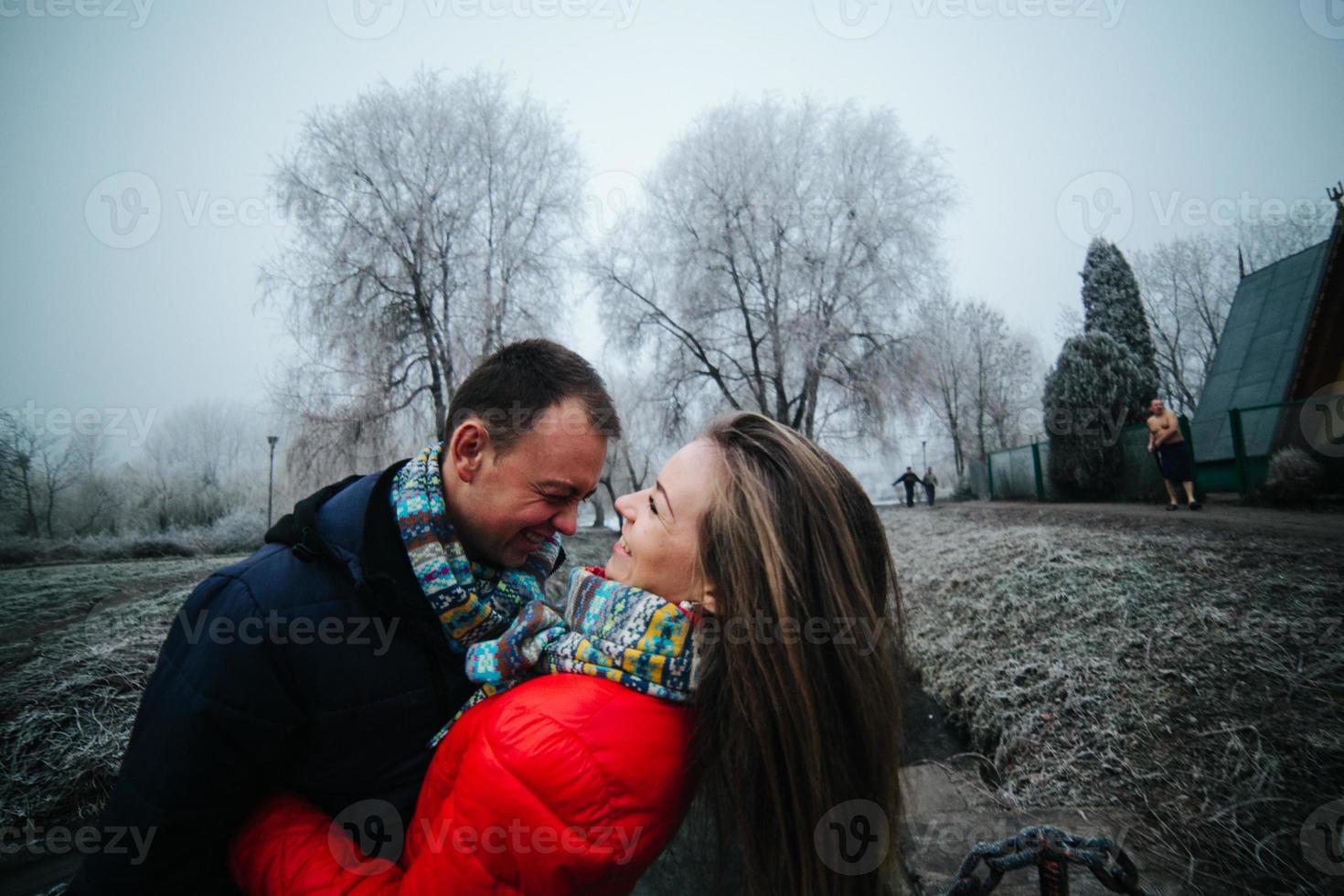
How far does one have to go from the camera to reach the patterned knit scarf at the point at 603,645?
1.12 meters

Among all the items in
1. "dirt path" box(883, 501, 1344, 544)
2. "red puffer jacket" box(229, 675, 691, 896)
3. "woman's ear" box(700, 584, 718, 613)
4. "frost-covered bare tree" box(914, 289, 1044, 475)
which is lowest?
"dirt path" box(883, 501, 1344, 544)

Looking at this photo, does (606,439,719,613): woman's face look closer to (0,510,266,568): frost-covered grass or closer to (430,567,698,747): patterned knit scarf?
(430,567,698,747): patterned knit scarf

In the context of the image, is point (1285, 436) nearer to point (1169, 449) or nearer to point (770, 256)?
point (1169, 449)

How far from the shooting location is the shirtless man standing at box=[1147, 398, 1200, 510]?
26.1 ft

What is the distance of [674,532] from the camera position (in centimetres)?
130

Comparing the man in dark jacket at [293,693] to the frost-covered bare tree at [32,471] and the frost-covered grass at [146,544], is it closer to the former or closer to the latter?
the frost-covered bare tree at [32,471]

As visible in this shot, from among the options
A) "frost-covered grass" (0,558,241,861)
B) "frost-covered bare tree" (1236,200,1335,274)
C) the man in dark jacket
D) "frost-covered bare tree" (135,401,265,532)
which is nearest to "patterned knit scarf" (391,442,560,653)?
the man in dark jacket

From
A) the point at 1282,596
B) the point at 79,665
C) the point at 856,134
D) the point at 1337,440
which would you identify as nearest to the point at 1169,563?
the point at 1282,596

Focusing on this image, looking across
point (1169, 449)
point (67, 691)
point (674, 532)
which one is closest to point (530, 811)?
point (674, 532)

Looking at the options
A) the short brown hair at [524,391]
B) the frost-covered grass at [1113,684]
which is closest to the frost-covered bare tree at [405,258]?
the frost-covered grass at [1113,684]

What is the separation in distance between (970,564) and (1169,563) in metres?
1.64

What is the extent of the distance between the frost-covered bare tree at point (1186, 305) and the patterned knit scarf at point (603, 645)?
1551 inches

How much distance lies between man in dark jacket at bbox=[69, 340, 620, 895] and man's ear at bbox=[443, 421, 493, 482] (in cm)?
10

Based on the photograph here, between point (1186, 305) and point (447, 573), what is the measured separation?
43.9m
